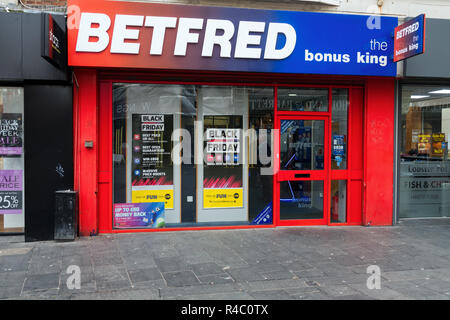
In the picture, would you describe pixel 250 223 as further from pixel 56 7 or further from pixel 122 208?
pixel 56 7

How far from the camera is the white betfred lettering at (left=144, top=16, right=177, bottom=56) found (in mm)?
7207

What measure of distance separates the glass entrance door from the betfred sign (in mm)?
1329

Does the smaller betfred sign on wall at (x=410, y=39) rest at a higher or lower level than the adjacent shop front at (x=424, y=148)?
higher

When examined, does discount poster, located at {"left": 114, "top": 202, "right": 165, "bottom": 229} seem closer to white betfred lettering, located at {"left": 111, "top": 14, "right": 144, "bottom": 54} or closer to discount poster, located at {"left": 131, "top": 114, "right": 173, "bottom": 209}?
discount poster, located at {"left": 131, "top": 114, "right": 173, "bottom": 209}

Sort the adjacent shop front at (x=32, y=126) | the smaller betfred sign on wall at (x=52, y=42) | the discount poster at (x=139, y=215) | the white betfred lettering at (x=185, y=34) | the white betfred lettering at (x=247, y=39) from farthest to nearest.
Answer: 1. the discount poster at (x=139, y=215)
2. the white betfred lettering at (x=247, y=39)
3. the white betfred lettering at (x=185, y=34)
4. the adjacent shop front at (x=32, y=126)
5. the smaller betfred sign on wall at (x=52, y=42)

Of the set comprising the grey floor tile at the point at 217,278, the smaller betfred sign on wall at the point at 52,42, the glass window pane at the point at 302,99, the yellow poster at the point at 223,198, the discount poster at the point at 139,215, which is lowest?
the grey floor tile at the point at 217,278

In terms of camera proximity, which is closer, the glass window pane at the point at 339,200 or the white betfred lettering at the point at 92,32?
the white betfred lettering at the point at 92,32

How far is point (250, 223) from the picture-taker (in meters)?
8.49

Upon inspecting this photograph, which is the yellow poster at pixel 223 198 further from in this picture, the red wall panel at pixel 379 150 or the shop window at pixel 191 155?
the red wall panel at pixel 379 150

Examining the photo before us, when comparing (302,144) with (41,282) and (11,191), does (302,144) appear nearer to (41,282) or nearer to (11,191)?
(41,282)

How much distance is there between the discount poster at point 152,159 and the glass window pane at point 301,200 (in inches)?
96.9

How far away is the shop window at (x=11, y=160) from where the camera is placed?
7.57 meters

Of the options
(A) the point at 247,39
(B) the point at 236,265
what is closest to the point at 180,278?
(B) the point at 236,265

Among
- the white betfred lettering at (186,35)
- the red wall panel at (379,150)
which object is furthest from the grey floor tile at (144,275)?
the red wall panel at (379,150)
